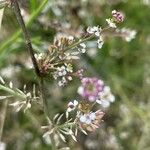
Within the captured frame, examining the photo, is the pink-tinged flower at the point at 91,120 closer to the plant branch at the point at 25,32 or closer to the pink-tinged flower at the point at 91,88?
the pink-tinged flower at the point at 91,88

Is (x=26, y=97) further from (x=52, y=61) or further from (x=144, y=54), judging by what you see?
(x=144, y=54)

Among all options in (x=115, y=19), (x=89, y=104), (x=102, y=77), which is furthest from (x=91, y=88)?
(x=102, y=77)

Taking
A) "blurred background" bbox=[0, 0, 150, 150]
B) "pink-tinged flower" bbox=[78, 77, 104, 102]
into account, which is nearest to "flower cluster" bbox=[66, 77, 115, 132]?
"pink-tinged flower" bbox=[78, 77, 104, 102]

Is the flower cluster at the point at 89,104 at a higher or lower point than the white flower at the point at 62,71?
lower

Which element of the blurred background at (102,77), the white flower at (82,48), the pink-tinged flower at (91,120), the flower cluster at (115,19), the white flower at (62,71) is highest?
the blurred background at (102,77)

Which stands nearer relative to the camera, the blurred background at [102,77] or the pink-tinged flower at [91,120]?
the pink-tinged flower at [91,120]

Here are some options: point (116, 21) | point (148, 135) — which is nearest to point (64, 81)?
point (116, 21)

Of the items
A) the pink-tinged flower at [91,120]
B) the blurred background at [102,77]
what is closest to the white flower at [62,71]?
the pink-tinged flower at [91,120]
